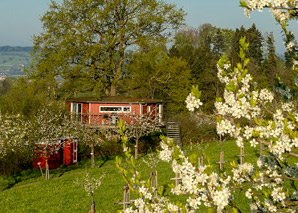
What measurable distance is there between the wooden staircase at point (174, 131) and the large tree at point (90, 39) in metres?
7.44

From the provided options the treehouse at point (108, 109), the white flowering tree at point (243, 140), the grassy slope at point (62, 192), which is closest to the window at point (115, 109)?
the treehouse at point (108, 109)

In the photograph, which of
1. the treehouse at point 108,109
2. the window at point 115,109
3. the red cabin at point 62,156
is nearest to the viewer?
the red cabin at point 62,156

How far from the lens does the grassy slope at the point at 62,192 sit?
51.3 feet

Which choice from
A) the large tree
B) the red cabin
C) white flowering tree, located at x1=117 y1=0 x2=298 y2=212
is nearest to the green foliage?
the large tree

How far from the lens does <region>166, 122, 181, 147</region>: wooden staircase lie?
33.7 meters

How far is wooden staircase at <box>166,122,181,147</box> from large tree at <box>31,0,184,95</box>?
7.44 meters

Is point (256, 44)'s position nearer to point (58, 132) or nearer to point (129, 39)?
point (129, 39)

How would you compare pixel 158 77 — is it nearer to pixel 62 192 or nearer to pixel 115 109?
pixel 115 109

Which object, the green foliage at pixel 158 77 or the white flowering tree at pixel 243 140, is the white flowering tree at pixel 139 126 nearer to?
the green foliage at pixel 158 77

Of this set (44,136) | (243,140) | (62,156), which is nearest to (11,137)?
(44,136)

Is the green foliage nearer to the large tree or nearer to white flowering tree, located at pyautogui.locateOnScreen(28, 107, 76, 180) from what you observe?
the large tree

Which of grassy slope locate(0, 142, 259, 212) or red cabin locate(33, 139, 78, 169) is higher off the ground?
red cabin locate(33, 139, 78, 169)

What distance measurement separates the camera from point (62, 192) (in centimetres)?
1898

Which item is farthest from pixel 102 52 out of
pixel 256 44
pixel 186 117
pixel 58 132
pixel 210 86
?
pixel 256 44
